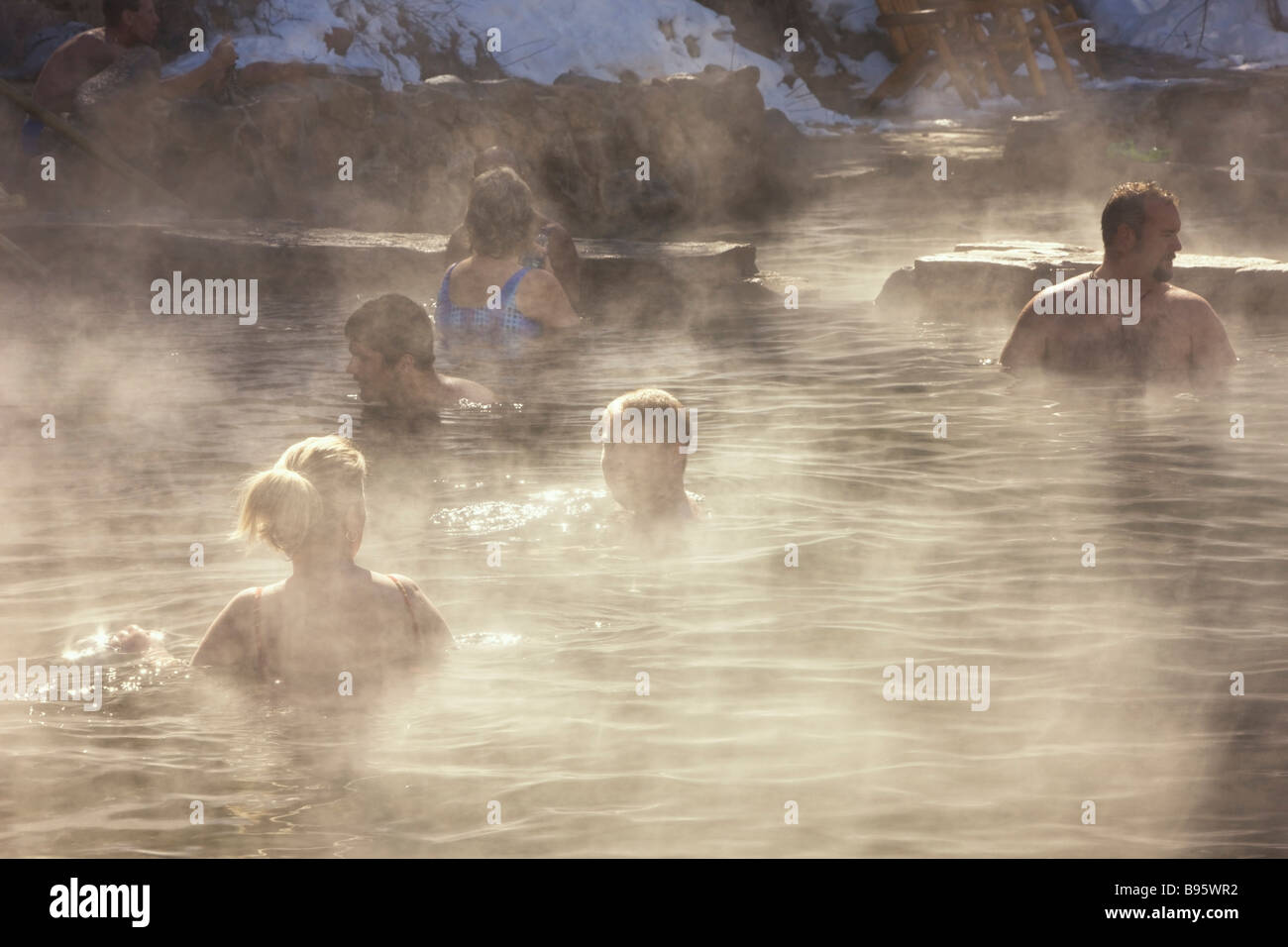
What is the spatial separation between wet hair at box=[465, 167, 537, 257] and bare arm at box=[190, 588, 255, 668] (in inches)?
142

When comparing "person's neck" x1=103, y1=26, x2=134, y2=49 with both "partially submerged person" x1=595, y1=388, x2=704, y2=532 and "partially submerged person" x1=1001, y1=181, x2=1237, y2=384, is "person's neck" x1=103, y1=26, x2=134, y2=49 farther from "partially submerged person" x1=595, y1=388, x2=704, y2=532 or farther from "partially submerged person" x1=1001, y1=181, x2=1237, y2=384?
"partially submerged person" x1=595, y1=388, x2=704, y2=532

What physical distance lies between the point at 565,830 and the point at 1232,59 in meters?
24.1

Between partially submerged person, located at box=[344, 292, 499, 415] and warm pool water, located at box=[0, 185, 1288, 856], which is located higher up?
partially submerged person, located at box=[344, 292, 499, 415]

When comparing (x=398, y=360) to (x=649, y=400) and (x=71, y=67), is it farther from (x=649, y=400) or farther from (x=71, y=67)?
(x=71, y=67)

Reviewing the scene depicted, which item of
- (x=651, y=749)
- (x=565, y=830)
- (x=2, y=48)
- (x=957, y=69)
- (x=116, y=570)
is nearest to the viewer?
(x=565, y=830)

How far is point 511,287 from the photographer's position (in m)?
7.57

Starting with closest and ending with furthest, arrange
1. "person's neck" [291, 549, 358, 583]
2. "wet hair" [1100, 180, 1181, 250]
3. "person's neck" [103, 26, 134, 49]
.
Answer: "person's neck" [291, 549, 358, 583]
"wet hair" [1100, 180, 1181, 250]
"person's neck" [103, 26, 134, 49]

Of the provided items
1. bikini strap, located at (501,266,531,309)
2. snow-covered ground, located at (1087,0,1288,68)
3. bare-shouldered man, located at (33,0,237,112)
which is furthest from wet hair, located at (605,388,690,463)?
snow-covered ground, located at (1087,0,1288,68)

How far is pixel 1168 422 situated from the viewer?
22.1 ft

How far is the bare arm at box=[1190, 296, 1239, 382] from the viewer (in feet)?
23.6

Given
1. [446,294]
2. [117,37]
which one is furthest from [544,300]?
[117,37]

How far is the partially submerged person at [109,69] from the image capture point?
12.1m

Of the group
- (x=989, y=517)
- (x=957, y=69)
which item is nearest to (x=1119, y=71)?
(x=957, y=69)

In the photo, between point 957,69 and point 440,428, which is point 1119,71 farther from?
point 440,428
